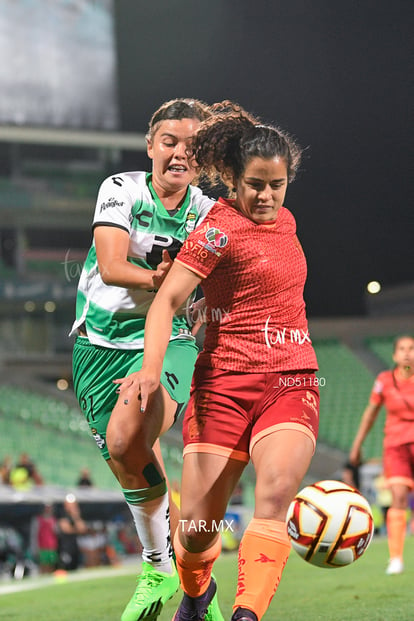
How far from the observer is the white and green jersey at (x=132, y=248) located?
402 centimetres

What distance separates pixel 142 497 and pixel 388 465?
3.58 m

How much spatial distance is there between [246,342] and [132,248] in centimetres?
81

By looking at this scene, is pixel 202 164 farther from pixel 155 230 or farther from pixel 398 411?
pixel 398 411

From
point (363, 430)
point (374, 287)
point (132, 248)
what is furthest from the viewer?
point (374, 287)

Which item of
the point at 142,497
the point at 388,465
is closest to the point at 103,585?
the point at 388,465

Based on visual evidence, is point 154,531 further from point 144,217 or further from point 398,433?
point 398,433

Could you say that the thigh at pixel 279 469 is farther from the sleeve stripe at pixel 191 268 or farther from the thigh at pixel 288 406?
the sleeve stripe at pixel 191 268

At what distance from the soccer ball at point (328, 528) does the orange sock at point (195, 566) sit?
0.42m

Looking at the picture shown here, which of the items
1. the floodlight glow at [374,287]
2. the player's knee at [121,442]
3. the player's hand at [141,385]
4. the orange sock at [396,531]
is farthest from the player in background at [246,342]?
the floodlight glow at [374,287]

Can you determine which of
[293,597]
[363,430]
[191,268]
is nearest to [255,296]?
[191,268]

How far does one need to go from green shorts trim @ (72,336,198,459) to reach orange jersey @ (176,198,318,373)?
57cm

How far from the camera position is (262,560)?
3268 millimetres

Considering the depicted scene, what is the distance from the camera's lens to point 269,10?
8781 mm

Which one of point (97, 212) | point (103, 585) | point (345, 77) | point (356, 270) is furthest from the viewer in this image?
point (356, 270)
